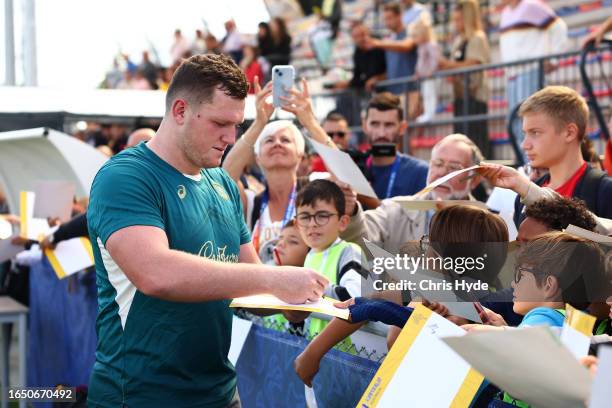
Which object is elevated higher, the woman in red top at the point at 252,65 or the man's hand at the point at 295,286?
the woman in red top at the point at 252,65

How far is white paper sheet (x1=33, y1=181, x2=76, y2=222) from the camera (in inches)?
255

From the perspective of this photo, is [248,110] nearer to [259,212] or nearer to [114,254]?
[259,212]

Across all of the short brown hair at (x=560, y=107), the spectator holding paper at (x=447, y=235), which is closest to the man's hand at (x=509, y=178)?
the spectator holding paper at (x=447, y=235)

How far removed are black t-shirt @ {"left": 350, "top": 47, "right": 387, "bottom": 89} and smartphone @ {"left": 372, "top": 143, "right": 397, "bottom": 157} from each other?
5.35m

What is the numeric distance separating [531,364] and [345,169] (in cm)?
266

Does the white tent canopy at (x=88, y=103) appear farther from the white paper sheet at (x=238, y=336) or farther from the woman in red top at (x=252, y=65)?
the woman in red top at (x=252, y=65)

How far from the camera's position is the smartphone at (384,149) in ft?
18.9

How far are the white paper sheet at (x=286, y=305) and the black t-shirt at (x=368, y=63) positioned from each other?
8.36 meters

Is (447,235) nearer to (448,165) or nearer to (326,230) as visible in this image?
(326,230)

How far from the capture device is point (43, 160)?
7703mm

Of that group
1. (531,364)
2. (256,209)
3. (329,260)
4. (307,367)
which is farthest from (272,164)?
(531,364)

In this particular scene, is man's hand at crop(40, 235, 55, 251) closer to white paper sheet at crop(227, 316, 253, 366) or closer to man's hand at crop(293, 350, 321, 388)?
white paper sheet at crop(227, 316, 253, 366)

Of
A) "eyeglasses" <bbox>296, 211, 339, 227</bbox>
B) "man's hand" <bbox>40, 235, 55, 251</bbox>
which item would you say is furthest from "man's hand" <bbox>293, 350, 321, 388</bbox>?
"man's hand" <bbox>40, 235, 55, 251</bbox>

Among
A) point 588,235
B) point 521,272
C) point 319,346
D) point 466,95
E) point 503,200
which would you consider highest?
point 466,95
